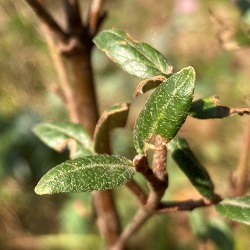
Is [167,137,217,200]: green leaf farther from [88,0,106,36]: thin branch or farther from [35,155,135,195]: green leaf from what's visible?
[88,0,106,36]: thin branch

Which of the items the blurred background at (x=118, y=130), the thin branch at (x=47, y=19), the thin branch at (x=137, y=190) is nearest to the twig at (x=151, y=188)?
the thin branch at (x=137, y=190)

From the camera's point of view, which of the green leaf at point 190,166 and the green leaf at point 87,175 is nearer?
the green leaf at point 87,175

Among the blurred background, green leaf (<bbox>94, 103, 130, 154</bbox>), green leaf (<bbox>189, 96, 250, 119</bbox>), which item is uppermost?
green leaf (<bbox>189, 96, 250, 119</bbox>)

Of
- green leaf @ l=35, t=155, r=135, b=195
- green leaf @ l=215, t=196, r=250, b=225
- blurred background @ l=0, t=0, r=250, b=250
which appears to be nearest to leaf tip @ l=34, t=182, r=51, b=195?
green leaf @ l=35, t=155, r=135, b=195

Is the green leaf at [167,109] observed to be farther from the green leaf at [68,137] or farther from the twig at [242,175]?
the twig at [242,175]

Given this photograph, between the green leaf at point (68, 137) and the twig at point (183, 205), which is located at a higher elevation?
the green leaf at point (68, 137)

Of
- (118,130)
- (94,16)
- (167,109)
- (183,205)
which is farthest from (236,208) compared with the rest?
(118,130)
